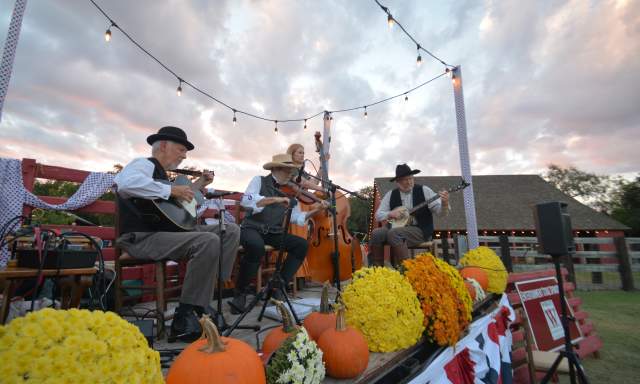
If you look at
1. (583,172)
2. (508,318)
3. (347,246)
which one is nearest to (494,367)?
(508,318)

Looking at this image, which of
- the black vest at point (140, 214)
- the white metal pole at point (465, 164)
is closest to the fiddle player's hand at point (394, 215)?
the white metal pole at point (465, 164)

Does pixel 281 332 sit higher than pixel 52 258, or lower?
lower

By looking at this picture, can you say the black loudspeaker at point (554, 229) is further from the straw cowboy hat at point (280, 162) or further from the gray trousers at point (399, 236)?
the straw cowboy hat at point (280, 162)

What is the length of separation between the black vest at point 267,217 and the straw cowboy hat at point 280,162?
208 mm

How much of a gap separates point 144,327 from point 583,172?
132 ft

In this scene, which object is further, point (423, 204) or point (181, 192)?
point (423, 204)

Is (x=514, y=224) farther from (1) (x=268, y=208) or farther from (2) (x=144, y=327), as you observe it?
(2) (x=144, y=327)

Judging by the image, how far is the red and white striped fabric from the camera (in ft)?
6.38

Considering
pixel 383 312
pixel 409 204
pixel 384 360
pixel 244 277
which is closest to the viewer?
pixel 384 360

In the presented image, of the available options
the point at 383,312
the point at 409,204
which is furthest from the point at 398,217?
the point at 383,312

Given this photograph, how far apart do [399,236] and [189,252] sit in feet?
9.22

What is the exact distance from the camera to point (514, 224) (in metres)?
15.8

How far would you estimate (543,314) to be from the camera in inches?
142

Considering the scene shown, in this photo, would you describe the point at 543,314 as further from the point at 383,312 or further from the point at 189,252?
the point at 189,252
